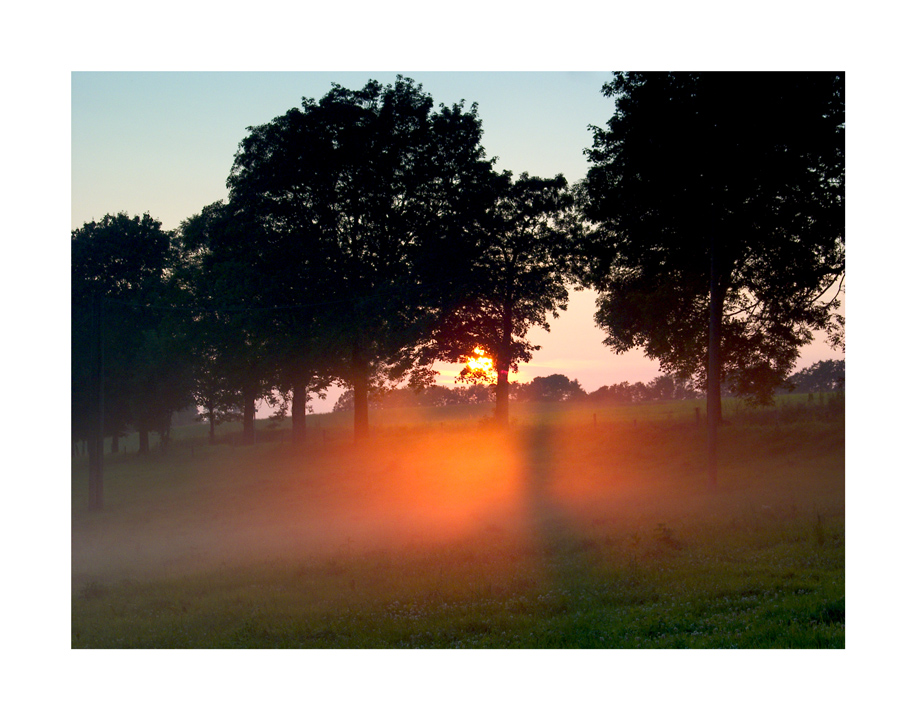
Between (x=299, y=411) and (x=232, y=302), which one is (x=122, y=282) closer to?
(x=232, y=302)

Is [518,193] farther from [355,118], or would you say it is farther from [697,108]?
[697,108]

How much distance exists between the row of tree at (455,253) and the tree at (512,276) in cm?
13

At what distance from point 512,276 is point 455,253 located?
536 centimetres

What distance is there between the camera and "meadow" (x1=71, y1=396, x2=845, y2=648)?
12125 mm

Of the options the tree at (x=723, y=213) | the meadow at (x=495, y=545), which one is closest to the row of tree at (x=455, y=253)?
the tree at (x=723, y=213)

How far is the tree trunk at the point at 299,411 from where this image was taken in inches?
1849

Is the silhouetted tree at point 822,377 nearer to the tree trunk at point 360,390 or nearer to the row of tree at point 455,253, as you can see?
the row of tree at point 455,253

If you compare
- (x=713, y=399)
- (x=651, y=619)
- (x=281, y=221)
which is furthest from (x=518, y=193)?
(x=651, y=619)

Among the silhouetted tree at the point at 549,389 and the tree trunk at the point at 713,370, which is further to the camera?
the silhouetted tree at the point at 549,389

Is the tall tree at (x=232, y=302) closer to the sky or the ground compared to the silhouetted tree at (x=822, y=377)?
closer to the sky

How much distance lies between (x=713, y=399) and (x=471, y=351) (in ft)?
60.1

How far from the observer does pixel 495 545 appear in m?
19.1

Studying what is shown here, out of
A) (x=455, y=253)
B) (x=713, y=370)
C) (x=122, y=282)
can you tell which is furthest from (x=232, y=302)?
(x=713, y=370)

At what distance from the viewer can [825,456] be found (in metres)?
29.1
